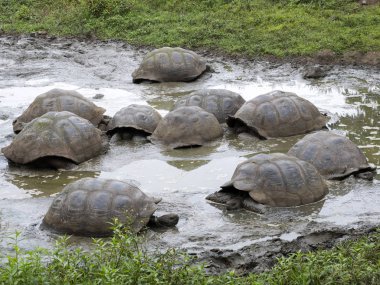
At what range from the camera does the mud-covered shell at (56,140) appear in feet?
30.2

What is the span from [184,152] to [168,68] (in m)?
4.30

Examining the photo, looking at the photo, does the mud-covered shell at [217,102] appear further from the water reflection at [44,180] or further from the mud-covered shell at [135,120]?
the water reflection at [44,180]

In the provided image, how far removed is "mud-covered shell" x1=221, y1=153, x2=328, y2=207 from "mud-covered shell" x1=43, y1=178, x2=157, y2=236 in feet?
3.73

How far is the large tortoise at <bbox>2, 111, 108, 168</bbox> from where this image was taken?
9.22 meters

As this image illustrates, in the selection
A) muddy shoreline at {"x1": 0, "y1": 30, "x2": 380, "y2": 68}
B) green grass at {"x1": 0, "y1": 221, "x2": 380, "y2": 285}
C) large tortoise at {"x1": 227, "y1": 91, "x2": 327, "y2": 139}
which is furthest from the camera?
muddy shoreline at {"x1": 0, "y1": 30, "x2": 380, "y2": 68}

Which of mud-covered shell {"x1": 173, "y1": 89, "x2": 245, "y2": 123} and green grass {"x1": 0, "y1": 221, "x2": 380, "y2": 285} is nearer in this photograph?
green grass {"x1": 0, "y1": 221, "x2": 380, "y2": 285}

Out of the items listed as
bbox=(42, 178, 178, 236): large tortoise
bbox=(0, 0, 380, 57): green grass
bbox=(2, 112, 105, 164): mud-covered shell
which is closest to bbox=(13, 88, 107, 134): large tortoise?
bbox=(2, 112, 105, 164): mud-covered shell

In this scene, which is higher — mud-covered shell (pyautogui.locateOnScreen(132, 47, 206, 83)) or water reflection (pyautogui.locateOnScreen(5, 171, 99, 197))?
mud-covered shell (pyautogui.locateOnScreen(132, 47, 206, 83))

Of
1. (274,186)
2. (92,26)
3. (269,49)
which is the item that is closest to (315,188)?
(274,186)

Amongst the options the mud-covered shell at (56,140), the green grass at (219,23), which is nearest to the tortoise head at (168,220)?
the mud-covered shell at (56,140)

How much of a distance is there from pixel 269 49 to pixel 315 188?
7729 millimetres

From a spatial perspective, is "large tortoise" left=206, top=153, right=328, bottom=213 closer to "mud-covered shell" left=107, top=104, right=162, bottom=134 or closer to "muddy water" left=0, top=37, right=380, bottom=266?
"muddy water" left=0, top=37, right=380, bottom=266

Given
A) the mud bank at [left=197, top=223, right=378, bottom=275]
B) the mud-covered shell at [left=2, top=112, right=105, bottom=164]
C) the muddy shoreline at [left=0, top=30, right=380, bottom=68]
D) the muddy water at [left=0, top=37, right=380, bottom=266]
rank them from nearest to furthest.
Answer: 1. the mud bank at [left=197, top=223, right=378, bottom=275]
2. the muddy water at [left=0, top=37, right=380, bottom=266]
3. the mud-covered shell at [left=2, top=112, right=105, bottom=164]
4. the muddy shoreline at [left=0, top=30, right=380, bottom=68]

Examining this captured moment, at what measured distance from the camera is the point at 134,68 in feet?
49.4
